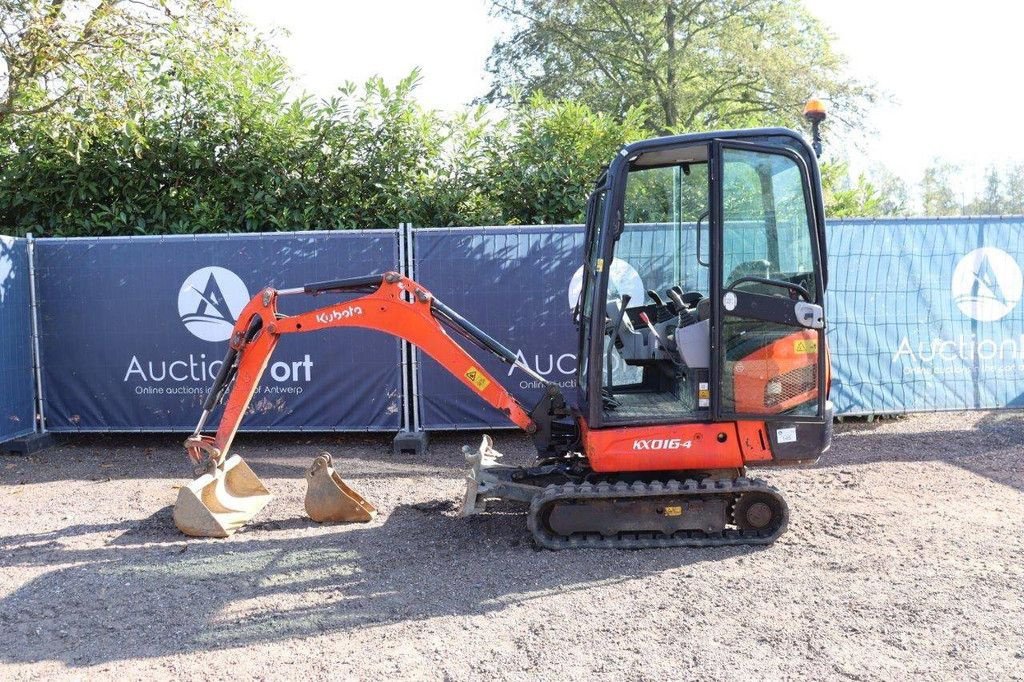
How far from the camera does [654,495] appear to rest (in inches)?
207

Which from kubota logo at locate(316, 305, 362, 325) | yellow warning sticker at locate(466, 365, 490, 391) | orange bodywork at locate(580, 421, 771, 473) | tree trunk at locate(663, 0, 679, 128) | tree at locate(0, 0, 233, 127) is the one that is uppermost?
tree trunk at locate(663, 0, 679, 128)

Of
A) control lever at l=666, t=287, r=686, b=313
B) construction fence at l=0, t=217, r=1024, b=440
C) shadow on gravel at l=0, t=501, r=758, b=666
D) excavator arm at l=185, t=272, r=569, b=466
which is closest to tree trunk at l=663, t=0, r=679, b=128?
construction fence at l=0, t=217, r=1024, b=440

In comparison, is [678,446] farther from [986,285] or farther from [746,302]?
[986,285]

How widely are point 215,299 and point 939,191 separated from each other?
45991 mm

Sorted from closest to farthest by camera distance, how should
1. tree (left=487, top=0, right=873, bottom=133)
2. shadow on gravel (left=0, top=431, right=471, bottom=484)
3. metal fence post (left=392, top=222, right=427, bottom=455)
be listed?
shadow on gravel (left=0, top=431, right=471, bottom=484)
metal fence post (left=392, top=222, right=427, bottom=455)
tree (left=487, top=0, right=873, bottom=133)

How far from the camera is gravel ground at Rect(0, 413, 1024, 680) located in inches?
153

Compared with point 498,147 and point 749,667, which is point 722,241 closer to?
point 749,667

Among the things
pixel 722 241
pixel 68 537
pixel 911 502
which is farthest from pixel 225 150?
pixel 911 502

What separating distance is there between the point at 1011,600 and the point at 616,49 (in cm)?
2208

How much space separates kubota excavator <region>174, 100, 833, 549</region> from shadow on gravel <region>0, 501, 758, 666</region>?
28 cm

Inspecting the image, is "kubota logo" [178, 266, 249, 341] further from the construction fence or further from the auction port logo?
the auction port logo

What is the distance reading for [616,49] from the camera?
79.7ft

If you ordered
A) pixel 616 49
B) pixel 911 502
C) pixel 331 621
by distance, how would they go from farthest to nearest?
pixel 616 49 < pixel 911 502 < pixel 331 621

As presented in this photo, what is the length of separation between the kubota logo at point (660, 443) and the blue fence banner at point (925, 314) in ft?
13.7
